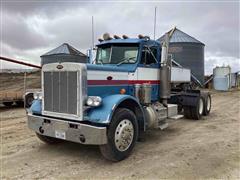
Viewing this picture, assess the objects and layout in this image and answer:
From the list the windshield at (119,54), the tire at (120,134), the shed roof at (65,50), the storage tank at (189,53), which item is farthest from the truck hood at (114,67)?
the storage tank at (189,53)

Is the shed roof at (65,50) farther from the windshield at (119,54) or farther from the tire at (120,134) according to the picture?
the tire at (120,134)

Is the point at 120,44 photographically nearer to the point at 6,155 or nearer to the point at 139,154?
the point at 139,154

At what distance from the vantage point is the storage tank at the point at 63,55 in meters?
24.5

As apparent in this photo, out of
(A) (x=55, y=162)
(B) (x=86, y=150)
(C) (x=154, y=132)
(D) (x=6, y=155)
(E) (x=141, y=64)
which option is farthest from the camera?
(C) (x=154, y=132)

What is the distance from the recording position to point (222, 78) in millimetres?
28109

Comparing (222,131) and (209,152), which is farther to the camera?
(222,131)

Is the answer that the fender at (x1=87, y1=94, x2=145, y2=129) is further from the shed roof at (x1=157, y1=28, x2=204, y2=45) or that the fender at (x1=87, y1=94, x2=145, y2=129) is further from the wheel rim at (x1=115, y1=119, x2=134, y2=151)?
the shed roof at (x1=157, y1=28, x2=204, y2=45)

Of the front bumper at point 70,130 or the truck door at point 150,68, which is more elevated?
the truck door at point 150,68

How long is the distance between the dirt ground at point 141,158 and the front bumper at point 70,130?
53cm

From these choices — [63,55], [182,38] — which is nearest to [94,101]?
[63,55]

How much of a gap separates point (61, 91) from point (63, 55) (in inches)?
831

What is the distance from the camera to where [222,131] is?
301 inches

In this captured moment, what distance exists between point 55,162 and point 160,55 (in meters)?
3.86

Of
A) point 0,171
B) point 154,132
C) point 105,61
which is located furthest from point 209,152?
point 0,171
